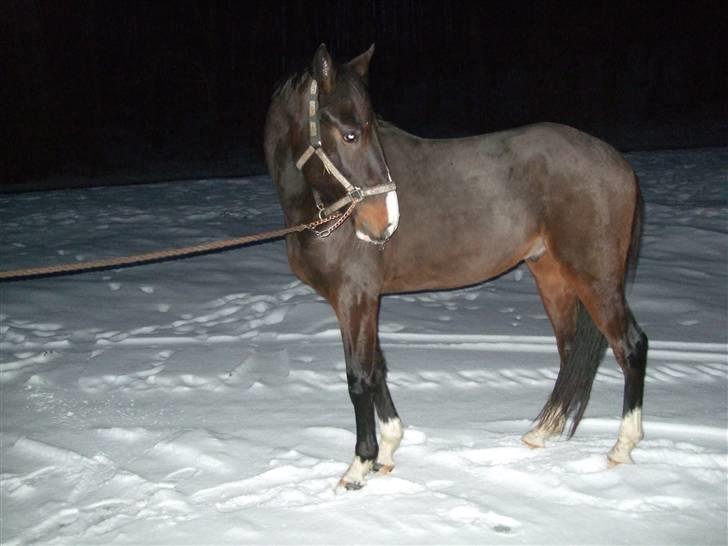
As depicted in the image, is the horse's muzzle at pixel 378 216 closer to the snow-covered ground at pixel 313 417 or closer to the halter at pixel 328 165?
the halter at pixel 328 165

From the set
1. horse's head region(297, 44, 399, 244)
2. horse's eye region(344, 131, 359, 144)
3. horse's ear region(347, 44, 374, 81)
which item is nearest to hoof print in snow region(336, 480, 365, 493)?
horse's head region(297, 44, 399, 244)

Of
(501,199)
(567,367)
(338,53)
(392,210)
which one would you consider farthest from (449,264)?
(338,53)

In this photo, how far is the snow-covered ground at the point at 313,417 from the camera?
8.76ft

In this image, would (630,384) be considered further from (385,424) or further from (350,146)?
(350,146)

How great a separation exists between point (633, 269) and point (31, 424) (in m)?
3.26

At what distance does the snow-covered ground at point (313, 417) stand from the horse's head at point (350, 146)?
1174 millimetres

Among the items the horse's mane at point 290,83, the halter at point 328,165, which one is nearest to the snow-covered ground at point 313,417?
the halter at point 328,165

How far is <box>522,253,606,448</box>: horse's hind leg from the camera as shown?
3213 millimetres

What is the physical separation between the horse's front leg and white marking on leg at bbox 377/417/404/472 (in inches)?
4.0

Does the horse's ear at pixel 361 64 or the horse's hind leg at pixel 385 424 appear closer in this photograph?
the horse's ear at pixel 361 64

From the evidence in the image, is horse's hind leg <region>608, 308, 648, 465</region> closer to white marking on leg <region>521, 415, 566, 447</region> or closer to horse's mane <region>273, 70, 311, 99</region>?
white marking on leg <region>521, 415, 566, 447</region>

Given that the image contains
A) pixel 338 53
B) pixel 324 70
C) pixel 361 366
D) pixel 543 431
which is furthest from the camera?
pixel 338 53

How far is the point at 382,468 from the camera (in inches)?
120

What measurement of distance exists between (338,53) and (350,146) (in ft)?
66.9
